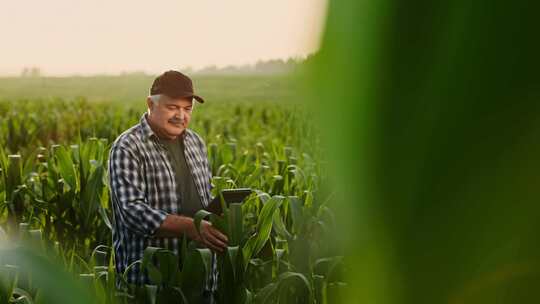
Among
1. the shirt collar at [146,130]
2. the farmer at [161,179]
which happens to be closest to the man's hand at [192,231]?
the farmer at [161,179]

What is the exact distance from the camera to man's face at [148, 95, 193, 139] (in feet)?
8.56

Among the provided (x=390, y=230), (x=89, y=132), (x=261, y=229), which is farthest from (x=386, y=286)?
(x=89, y=132)

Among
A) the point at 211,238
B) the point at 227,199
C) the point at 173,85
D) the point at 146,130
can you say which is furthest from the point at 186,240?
the point at 173,85

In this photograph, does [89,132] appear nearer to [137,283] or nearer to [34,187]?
[34,187]

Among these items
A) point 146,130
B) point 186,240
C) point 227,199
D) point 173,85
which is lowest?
point 186,240

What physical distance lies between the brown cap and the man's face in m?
0.02

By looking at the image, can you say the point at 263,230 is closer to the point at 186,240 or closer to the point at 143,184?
the point at 186,240

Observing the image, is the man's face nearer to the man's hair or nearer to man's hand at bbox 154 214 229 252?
the man's hair

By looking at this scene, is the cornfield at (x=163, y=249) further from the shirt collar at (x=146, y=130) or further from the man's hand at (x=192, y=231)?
the shirt collar at (x=146, y=130)

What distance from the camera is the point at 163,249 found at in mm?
2471

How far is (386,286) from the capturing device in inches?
6.4

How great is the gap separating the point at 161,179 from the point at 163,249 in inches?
8.6

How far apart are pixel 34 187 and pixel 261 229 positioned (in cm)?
191

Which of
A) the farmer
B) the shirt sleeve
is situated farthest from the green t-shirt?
the shirt sleeve
